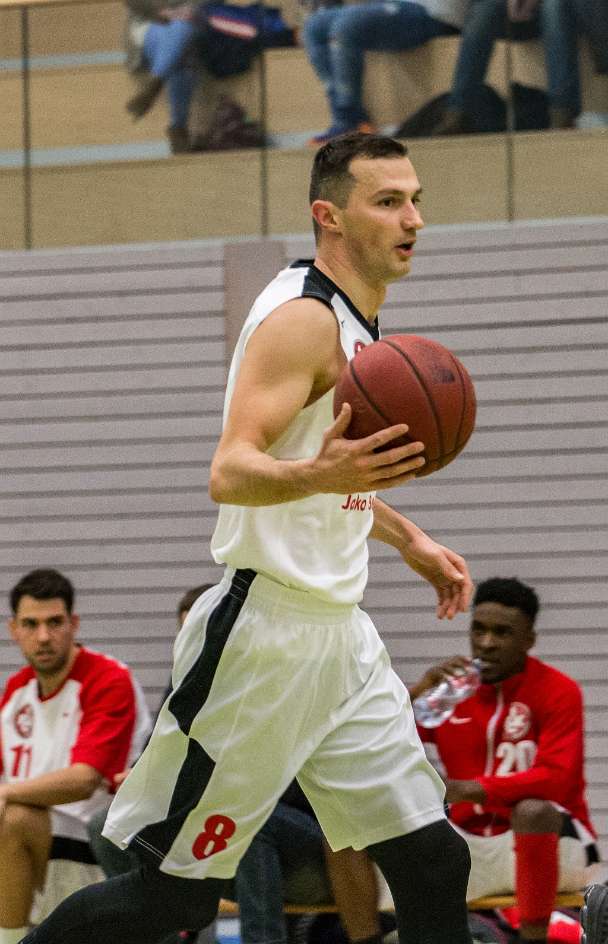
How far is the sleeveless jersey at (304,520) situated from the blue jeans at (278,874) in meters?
2.23

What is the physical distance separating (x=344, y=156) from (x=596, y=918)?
6.54 ft

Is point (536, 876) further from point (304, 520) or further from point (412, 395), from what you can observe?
point (412, 395)

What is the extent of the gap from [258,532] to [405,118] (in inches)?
199

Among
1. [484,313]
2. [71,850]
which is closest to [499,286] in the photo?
[484,313]

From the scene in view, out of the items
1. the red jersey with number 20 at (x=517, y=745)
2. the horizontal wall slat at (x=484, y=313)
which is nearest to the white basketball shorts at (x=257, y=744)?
the red jersey with number 20 at (x=517, y=745)

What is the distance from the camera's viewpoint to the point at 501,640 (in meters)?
6.12

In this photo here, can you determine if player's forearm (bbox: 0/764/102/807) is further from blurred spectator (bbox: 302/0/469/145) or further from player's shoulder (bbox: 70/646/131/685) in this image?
blurred spectator (bbox: 302/0/469/145)

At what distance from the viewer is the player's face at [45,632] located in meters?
6.28

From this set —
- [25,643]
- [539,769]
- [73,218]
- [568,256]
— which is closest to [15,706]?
[25,643]

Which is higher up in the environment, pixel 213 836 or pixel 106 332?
pixel 106 332

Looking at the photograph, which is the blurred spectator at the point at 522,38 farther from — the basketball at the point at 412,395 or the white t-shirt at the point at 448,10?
the basketball at the point at 412,395

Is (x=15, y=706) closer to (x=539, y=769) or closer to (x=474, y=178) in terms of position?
(x=539, y=769)

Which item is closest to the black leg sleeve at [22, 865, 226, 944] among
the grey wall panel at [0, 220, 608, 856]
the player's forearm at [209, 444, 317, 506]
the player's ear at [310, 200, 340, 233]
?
the player's forearm at [209, 444, 317, 506]

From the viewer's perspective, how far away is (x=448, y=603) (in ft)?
12.3
